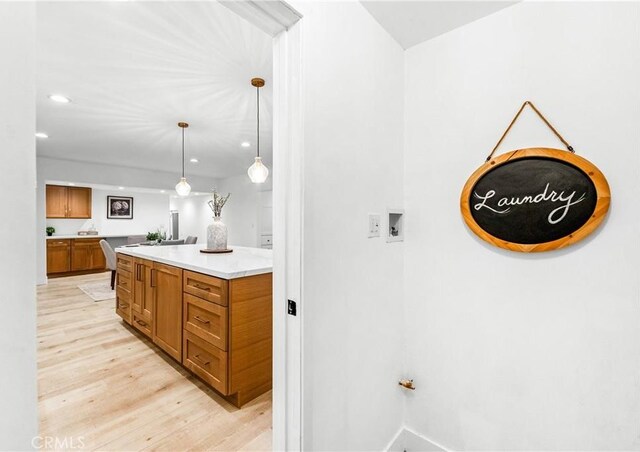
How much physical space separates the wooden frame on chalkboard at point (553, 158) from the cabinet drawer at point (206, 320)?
159 centimetres

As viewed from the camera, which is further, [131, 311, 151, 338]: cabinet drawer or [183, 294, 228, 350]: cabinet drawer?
[131, 311, 151, 338]: cabinet drawer

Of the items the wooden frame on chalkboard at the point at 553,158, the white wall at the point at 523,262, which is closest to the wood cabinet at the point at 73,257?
the white wall at the point at 523,262

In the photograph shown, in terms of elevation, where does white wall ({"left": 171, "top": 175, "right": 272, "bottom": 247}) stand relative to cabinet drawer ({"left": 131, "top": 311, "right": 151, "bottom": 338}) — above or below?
above

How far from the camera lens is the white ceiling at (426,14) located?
135 centimetres

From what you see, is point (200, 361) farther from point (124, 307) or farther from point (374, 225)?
point (124, 307)

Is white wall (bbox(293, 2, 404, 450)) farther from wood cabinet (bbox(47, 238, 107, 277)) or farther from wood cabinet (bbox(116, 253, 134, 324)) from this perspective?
wood cabinet (bbox(47, 238, 107, 277))

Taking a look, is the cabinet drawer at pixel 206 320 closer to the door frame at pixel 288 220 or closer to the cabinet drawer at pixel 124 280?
the door frame at pixel 288 220

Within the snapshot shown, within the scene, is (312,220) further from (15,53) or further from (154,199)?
(154,199)

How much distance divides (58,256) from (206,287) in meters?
6.81

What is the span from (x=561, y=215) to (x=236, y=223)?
734cm

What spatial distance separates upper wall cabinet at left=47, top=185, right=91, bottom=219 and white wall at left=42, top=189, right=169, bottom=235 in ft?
0.89

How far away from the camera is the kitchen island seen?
76.9 inches

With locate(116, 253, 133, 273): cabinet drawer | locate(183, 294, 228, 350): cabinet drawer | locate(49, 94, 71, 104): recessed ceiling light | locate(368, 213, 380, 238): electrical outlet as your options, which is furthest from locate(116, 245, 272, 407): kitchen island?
locate(49, 94, 71, 104): recessed ceiling light

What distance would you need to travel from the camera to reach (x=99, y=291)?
519cm
